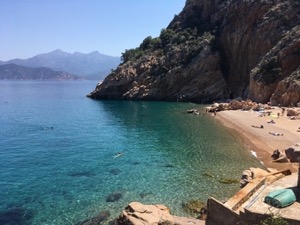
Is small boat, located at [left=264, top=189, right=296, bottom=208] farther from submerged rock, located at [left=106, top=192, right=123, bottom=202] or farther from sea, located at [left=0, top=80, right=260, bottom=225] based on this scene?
submerged rock, located at [left=106, top=192, right=123, bottom=202]

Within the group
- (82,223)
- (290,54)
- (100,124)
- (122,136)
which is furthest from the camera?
(290,54)

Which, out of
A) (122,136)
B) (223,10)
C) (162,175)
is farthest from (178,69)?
(162,175)

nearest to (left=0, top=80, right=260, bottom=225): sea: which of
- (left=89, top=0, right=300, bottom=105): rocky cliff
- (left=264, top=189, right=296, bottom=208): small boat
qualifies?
(left=264, top=189, right=296, bottom=208): small boat

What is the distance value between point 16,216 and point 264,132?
38.1m

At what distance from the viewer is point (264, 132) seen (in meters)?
50.3

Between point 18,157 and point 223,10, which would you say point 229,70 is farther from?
point 18,157

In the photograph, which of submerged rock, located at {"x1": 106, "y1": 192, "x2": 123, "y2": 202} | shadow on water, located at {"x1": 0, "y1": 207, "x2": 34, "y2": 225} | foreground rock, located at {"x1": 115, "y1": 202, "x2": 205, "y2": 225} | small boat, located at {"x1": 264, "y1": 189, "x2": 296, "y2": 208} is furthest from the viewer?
submerged rock, located at {"x1": 106, "y1": 192, "x2": 123, "y2": 202}

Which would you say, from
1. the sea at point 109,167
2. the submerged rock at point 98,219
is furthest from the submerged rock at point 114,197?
the submerged rock at point 98,219

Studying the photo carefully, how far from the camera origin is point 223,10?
110m

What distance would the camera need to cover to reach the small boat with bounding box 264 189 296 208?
682 inches

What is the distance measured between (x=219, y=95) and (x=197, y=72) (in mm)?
9645

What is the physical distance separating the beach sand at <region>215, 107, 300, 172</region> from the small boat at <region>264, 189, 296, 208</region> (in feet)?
51.2

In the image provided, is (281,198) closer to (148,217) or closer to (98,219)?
(148,217)

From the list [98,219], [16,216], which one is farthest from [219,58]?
[16,216]
